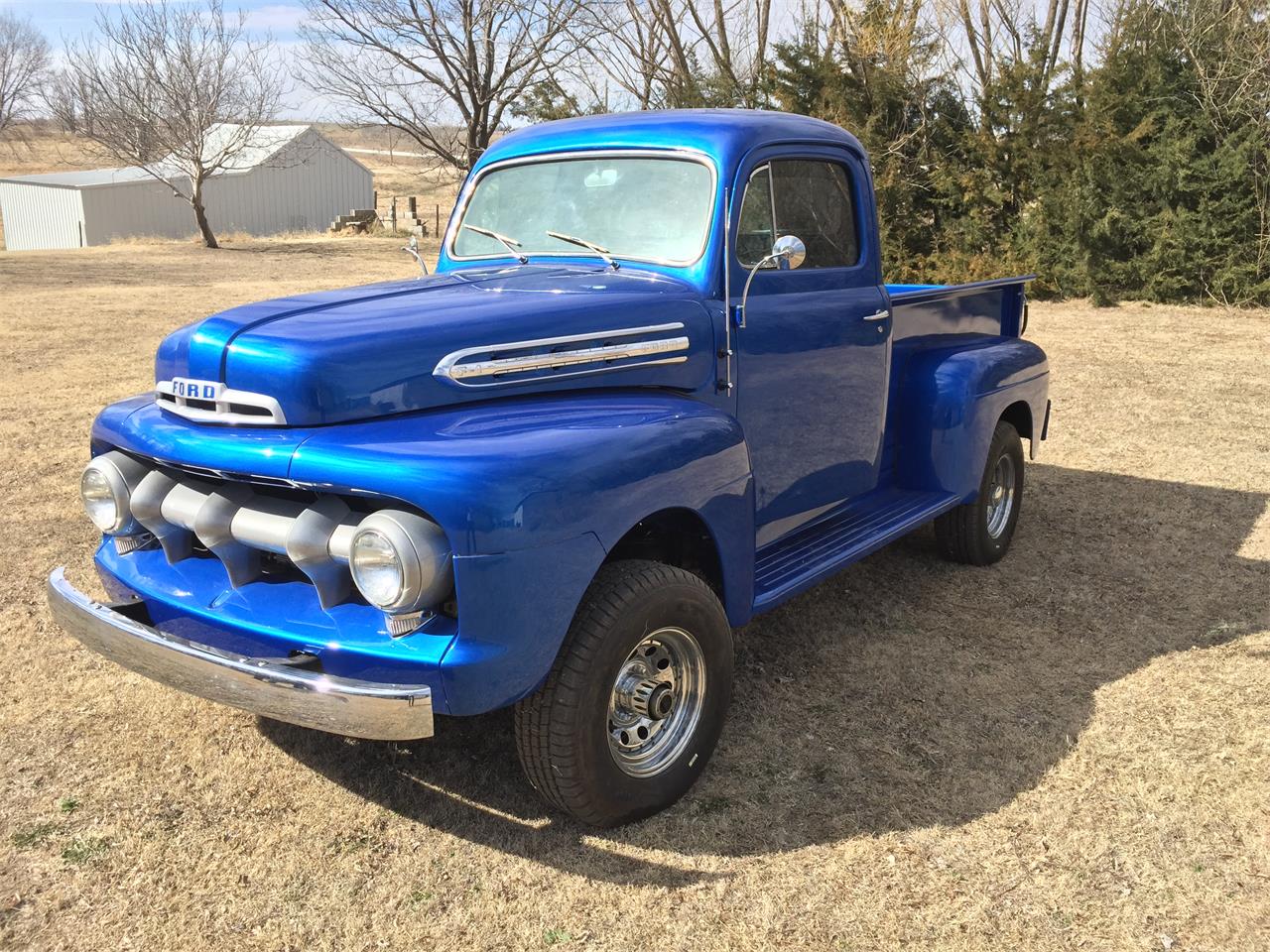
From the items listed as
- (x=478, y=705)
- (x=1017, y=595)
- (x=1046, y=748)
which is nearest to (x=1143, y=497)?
(x=1017, y=595)

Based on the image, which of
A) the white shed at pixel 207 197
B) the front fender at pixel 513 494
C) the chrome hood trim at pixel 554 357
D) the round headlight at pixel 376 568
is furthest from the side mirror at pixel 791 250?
the white shed at pixel 207 197

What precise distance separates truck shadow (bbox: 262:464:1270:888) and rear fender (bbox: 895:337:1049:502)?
56cm

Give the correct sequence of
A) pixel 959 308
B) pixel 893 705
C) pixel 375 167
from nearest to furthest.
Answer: pixel 893 705 < pixel 959 308 < pixel 375 167

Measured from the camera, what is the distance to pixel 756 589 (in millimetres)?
3510

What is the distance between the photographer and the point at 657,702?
302 cm

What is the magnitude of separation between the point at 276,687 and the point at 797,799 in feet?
5.14

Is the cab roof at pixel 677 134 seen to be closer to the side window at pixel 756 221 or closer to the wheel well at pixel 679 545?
the side window at pixel 756 221

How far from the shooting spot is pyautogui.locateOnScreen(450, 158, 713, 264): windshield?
3.60 meters

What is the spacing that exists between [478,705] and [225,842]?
1.00 metres

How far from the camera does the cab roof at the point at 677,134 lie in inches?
144

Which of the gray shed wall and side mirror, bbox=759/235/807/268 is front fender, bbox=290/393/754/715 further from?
the gray shed wall

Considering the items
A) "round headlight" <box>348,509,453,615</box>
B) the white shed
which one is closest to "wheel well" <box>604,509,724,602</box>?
"round headlight" <box>348,509,453,615</box>

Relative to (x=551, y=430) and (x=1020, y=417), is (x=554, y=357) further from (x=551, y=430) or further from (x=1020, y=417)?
Answer: (x=1020, y=417)

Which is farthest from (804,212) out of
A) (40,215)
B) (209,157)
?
(40,215)
